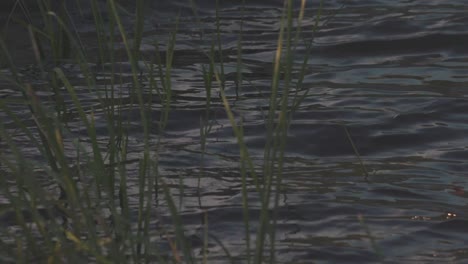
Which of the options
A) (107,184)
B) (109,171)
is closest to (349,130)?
(109,171)

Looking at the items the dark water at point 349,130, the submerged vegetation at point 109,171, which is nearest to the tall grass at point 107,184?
the submerged vegetation at point 109,171

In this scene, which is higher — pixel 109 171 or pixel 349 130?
pixel 109 171

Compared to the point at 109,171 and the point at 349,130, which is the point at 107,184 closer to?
the point at 109,171

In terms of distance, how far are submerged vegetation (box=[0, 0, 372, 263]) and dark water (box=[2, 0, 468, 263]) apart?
89mm

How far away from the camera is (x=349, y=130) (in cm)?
409

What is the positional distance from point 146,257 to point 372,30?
143 inches

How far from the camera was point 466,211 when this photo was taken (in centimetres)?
322

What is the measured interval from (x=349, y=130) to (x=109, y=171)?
157 centimetres

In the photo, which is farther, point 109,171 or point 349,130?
point 349,130

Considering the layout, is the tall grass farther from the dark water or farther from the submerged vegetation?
the dark water

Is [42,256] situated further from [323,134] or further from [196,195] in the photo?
[323,134]

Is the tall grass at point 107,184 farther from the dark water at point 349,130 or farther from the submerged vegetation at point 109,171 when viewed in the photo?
the dark water at point 349,130

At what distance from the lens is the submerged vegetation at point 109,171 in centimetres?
204

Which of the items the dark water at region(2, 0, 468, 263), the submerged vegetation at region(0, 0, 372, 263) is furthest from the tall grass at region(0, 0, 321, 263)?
the dark water at region(2, 0, 468, 263)
